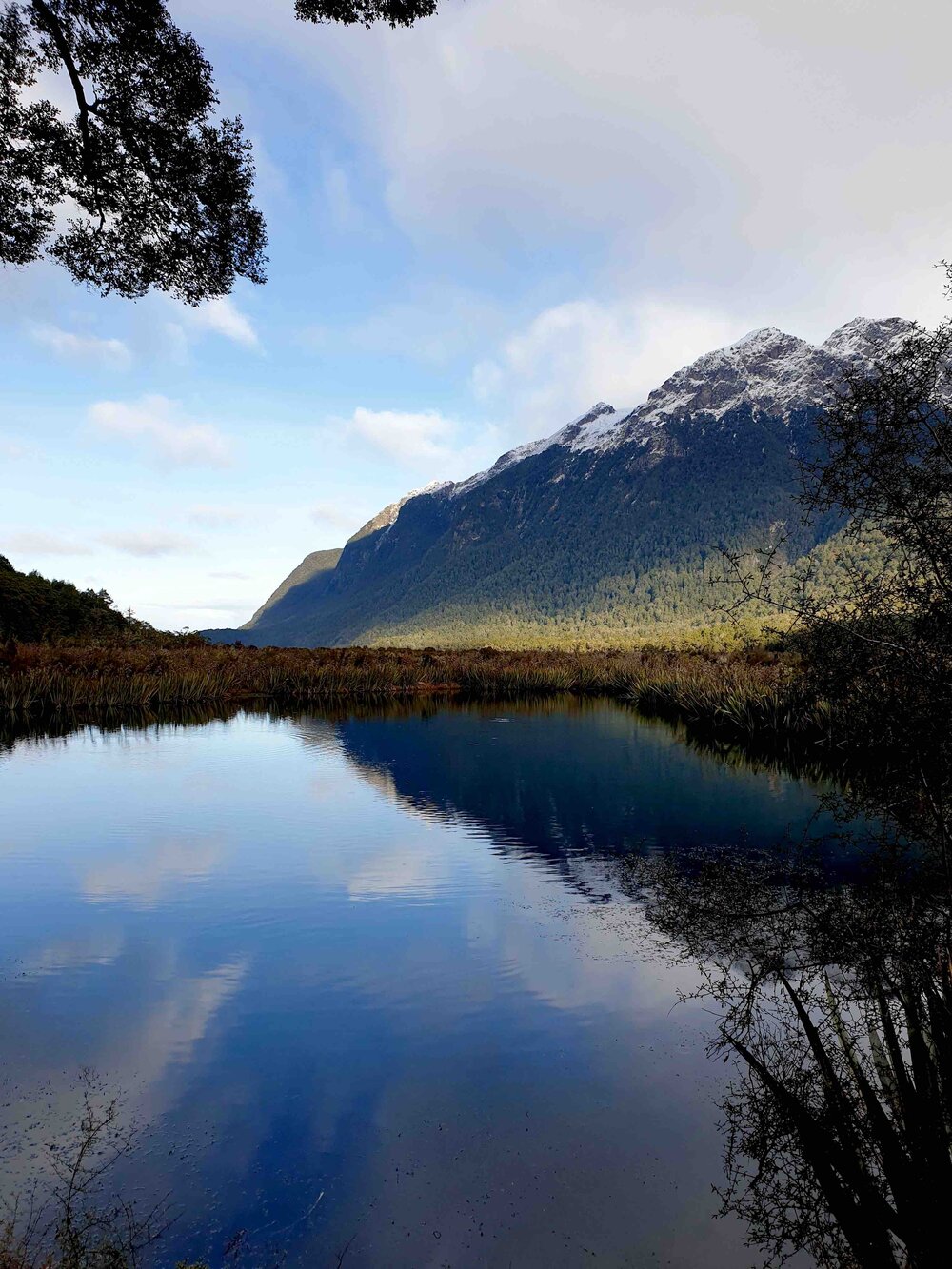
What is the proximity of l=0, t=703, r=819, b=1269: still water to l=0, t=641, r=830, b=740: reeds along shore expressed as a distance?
10.9 metres

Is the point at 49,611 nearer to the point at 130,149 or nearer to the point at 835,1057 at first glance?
the point at 130,149

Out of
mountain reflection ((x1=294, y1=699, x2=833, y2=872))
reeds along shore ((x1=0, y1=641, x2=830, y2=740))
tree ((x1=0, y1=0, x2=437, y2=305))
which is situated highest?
tree ((x1=0, y1=0, x2=437, y2=305))

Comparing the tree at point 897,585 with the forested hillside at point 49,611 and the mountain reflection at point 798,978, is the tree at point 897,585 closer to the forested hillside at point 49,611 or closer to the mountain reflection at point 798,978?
the mountain reflection at point 798,978

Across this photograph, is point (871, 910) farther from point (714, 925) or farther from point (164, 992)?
point (164, 992)

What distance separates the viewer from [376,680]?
4000cm

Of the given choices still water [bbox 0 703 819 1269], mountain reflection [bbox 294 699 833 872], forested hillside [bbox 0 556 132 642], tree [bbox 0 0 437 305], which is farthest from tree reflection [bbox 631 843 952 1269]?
forested hillside [bbox 0 556 132 642]

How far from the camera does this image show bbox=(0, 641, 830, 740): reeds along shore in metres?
23.9

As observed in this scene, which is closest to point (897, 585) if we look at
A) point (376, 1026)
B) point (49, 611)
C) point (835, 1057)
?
point (835, 1057)

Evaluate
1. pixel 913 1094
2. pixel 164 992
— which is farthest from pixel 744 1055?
pixel 164 992

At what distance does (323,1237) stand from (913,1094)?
3.31 metres

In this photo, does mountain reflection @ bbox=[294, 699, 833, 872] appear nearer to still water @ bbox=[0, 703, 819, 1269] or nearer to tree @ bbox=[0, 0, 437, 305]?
still water @ bbox=[0, 703, 819, 1269]

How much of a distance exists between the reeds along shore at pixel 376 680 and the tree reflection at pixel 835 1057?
12.1 m

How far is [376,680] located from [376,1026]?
34.9 meters

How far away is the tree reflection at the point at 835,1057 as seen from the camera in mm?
3408
